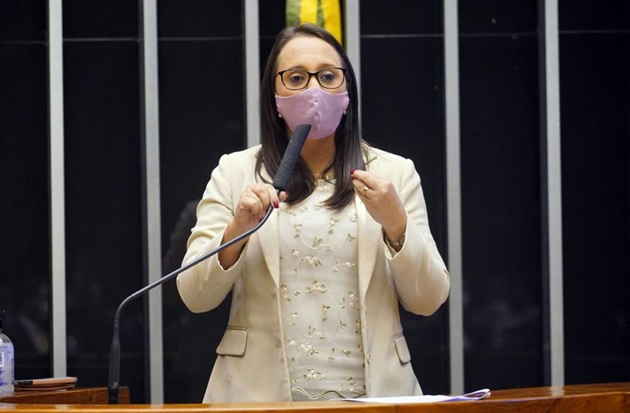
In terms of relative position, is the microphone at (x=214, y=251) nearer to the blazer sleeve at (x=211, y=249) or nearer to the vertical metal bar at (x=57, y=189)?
the blazer sleeve at (x=211, y=249)

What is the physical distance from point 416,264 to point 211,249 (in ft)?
1.42

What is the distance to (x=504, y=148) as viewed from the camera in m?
4.51

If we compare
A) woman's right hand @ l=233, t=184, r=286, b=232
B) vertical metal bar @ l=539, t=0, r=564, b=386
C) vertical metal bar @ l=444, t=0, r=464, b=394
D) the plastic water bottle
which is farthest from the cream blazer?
vertical metal bar @ l=539, t=0, r=564, b=386

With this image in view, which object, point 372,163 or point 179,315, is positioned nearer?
point 372,163

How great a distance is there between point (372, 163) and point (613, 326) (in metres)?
2.14

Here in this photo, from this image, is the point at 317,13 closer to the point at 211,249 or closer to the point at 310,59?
the point at 310,59

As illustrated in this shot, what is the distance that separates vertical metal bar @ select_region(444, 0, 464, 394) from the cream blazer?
1.76 m

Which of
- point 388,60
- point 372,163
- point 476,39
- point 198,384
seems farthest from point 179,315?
point 372,163

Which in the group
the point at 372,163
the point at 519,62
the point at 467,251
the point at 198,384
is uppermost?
the point at 519,62

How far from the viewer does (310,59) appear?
2703 millimetres

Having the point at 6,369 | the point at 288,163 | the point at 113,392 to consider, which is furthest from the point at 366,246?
the point at 6,369

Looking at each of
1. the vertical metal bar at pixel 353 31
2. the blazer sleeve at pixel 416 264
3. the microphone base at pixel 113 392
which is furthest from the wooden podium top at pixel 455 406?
the vertical metal bar at pixel 353 31

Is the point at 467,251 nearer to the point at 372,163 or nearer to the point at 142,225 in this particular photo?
the point at 142,225

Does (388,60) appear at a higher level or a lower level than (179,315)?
higher
